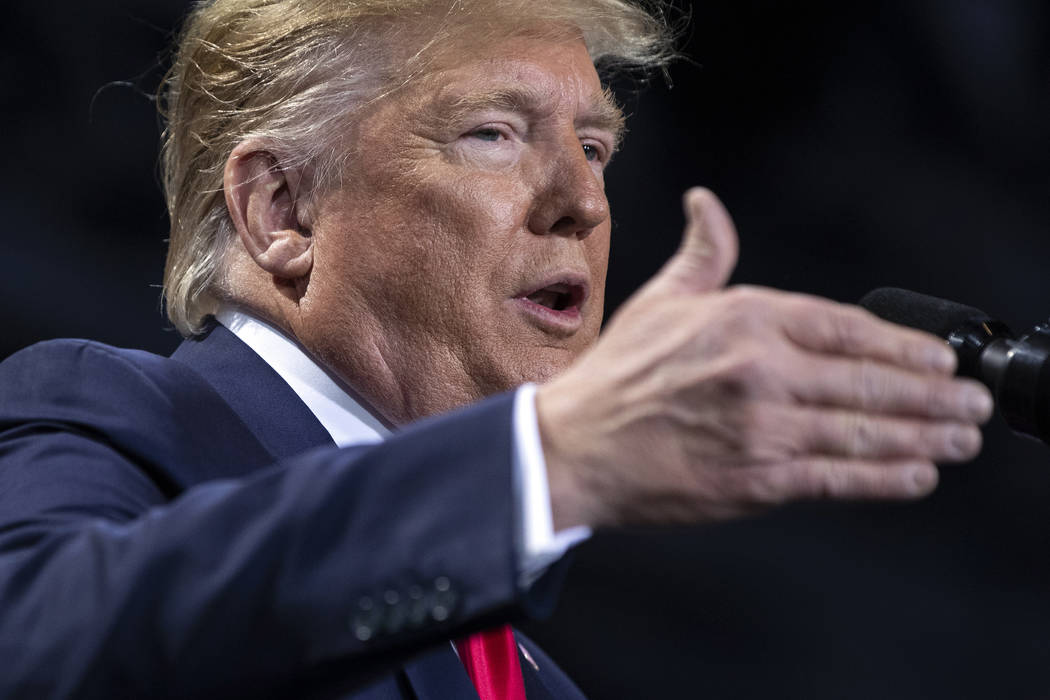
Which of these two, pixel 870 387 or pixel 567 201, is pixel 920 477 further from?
pixel 567 201

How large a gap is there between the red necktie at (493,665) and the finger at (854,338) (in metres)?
0.81

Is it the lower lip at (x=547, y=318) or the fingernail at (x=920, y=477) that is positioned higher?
the fingernail at (x=920, y=477)

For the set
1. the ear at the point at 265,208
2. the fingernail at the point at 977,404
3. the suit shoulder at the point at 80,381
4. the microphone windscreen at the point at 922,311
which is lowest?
the suit shoulder at the point at 80,381

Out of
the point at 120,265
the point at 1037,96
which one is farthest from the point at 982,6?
the point at 120,265

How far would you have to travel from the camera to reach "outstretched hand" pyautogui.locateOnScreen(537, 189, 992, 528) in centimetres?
83

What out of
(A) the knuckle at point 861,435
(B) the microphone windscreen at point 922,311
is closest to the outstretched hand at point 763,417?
(A) the knuckle at point 861,435

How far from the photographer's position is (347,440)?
64.3 inches

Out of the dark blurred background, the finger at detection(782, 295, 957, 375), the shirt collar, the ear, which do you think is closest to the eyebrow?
the ear

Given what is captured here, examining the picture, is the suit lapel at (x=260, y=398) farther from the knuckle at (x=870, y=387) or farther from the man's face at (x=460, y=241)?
the knuckle at (x=870, y=387)

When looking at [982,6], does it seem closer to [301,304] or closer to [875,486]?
[301,304]

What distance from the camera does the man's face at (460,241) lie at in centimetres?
168

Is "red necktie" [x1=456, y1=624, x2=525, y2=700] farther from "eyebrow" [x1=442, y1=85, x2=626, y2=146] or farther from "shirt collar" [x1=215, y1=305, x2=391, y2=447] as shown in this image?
"eyebrow" [x1=442, y1=85, x2=626, y2=146]

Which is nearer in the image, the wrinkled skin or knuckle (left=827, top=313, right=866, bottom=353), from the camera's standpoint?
knuckle (left=827, top=313, right=866, bottom=353)

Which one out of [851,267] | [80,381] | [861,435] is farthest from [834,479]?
[851,267]
